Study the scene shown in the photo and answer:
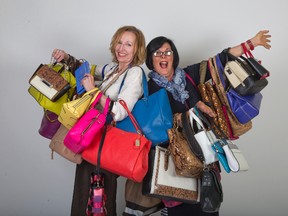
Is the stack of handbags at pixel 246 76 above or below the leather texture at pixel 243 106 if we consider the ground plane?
above

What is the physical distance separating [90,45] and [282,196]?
2.31 m

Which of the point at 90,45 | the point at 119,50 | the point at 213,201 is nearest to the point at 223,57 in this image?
the point at 119,50

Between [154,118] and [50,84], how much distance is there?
0.69 meters

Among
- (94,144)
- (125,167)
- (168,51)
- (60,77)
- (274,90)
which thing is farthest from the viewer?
(274,90)

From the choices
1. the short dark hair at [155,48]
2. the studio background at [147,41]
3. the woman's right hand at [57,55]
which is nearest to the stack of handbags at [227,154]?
the short dark hair at [155,48]

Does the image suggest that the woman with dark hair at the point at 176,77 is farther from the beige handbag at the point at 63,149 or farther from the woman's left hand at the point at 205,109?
the beige handbag at the point at 63,149

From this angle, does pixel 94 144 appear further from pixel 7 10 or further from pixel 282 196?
pixel 282 196

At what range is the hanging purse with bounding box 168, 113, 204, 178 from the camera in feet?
5.32

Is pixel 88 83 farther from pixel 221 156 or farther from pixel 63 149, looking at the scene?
pixel 221 156

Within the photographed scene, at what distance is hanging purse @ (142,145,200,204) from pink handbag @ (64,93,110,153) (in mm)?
358

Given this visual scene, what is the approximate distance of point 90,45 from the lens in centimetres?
277

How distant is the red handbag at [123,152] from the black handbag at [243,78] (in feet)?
1.96

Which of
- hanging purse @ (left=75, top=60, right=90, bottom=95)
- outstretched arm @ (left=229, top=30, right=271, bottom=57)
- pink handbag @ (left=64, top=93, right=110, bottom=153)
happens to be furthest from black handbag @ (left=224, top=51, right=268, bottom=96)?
hanging purse @ (left=75, top=60, right=90, bottom=95)

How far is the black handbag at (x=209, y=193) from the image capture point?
1.62 meters
